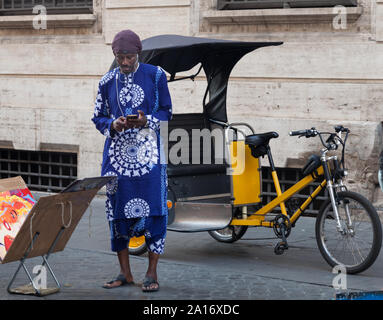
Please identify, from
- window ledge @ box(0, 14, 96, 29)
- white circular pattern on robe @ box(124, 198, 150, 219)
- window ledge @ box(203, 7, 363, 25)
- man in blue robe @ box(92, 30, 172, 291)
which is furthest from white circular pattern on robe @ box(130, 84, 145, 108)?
window ledge @ box(0, 14, 96, 29)

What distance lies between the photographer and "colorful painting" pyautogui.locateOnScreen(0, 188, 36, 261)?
548 centimetres

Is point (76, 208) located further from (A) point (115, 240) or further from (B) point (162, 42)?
(B) point (162, 42)

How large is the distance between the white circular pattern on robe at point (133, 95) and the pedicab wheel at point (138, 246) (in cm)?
171

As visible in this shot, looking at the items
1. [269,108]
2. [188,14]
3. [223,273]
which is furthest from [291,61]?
[223,273]

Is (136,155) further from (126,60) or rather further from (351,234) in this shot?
(351,234)

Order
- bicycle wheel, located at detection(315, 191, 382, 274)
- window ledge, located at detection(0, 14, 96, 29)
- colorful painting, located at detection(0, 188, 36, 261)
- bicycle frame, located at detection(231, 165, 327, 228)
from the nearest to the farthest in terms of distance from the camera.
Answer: colorful painting, located at detection(0, 188, 36, 261), bicycle wheel, located at detection(315, 191, 382, 274), bicycle frame, located at detection(231, 165, 327, 228), window ledge, located at detection(0, 14, 96, 29)

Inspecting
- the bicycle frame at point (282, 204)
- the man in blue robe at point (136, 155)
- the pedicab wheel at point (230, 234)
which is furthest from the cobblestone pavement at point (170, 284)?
the pedicab wheel at point (230, 234)

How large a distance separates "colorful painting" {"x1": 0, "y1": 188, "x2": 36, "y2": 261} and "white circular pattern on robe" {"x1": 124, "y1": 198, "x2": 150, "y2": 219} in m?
0.68

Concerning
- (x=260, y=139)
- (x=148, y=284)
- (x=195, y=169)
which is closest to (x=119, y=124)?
(x=148, y=284)

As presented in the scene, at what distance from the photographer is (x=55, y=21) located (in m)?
11.3

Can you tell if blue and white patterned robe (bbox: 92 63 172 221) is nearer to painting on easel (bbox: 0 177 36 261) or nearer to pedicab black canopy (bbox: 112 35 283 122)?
painting on easel (bbox: 0 177 36 261)

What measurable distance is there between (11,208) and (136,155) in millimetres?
937

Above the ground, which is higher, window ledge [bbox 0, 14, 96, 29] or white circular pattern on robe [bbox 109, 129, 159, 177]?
window ledge [bbox 0, 14, 96, 29]

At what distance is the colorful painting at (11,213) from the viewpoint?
216 inches
